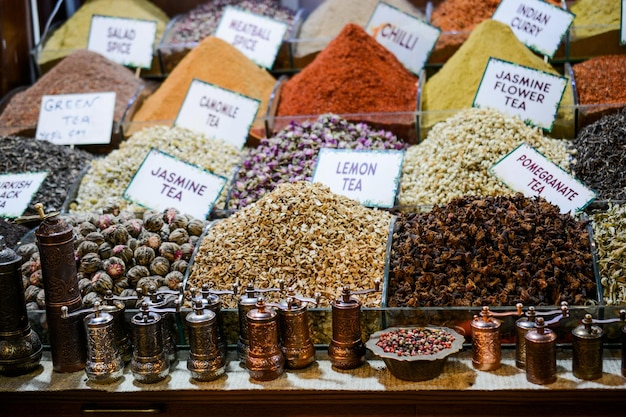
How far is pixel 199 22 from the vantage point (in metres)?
4.05

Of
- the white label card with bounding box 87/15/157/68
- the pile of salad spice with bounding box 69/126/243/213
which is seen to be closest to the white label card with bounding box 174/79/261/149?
the pile of salad spice with bounding box 69/126/243/213

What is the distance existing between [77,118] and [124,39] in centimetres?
66

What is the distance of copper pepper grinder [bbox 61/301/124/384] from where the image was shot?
6.53ft

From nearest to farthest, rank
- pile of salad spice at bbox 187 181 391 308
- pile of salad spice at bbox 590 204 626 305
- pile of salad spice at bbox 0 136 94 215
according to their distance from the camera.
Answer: pile of salad spice at bbox 590 204 626 305
pile of salad spice at bbox 187 181 391 308
pile of salad spice at bbox 0 136 94 215

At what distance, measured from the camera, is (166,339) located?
81.0 inches

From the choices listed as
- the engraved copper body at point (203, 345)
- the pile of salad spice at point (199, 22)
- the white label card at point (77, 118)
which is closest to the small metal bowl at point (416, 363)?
the engraved copper body at point (203, 345)

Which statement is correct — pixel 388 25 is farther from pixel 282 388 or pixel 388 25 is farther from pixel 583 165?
pixel 282 388

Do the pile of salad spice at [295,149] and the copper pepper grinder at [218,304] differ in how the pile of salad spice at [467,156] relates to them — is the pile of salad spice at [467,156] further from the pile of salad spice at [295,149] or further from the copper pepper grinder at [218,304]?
the copper pepper grinder at [218,304]

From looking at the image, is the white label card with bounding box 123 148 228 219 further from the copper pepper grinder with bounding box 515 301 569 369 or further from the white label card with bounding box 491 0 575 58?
the white label card with bounding box 491 0 575 58

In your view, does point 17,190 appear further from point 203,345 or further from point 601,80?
point 601,80

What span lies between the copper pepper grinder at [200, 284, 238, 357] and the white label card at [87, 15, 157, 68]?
2050mm

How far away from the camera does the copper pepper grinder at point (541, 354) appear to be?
1.83 metres

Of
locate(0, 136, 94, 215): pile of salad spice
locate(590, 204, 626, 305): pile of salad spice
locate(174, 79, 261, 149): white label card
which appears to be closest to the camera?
locate(590, 204, 626, 305): pile of salad spice

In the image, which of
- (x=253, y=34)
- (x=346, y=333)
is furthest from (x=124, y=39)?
(x=346, y=333)
